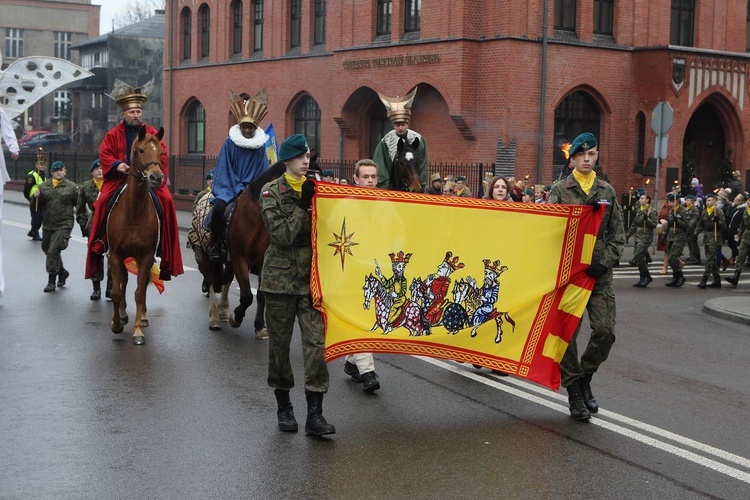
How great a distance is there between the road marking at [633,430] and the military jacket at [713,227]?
11575 millimetres

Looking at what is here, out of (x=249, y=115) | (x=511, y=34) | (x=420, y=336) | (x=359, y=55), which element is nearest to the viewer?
(x=420, y=336)

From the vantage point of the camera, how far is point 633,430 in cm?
809

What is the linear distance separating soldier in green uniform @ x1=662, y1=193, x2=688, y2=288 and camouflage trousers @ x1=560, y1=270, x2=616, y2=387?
12.1 meters

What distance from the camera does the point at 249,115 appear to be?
12484 millimetres

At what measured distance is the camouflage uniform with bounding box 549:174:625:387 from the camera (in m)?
8.32

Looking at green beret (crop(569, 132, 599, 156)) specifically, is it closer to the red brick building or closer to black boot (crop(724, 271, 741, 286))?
black boot (crop(724, 271, 741, 286))

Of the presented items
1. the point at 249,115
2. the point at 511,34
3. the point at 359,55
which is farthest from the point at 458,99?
the point at 249,115

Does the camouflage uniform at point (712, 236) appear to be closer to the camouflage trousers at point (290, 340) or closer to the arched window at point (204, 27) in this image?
the camouflage trousers at point (290, 340)

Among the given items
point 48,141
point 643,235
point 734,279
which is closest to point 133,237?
point 643,235

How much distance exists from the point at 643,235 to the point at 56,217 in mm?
10589

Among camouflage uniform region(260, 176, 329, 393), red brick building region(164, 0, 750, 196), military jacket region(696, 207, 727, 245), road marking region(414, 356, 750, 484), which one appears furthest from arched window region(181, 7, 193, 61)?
camouflage uniform region(260, 176, 329, 393)

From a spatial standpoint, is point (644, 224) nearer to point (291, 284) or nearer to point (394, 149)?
point (394, 149)

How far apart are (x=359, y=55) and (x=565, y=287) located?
1104 inches

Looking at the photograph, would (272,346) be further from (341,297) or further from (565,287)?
(565,287)
